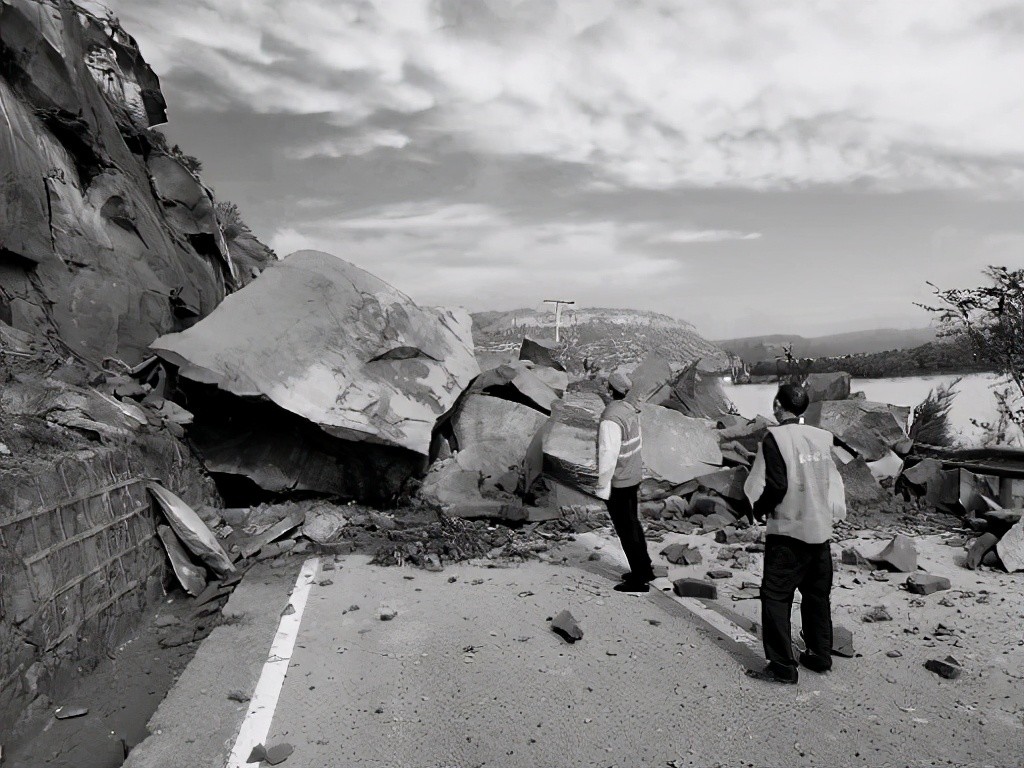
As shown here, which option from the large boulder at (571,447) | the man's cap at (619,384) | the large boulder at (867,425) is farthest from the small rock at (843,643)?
the large boulder at (867,425)

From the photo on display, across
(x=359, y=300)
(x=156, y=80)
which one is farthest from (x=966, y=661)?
(x=156, y=80)

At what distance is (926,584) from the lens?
5484 mm

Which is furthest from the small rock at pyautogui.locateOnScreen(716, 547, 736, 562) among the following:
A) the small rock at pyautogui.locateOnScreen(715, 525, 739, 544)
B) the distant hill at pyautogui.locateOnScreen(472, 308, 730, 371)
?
the distant hill at pyautogui.locateOnScreen(472, 308, 730, 371)

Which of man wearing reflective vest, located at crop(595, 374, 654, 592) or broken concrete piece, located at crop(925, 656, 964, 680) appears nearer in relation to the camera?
broken concrete piece, located at crop(925, 656, 964, 680)

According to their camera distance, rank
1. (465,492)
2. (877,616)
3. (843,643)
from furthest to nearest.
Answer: (465,492)
(877,616)
(843,643)

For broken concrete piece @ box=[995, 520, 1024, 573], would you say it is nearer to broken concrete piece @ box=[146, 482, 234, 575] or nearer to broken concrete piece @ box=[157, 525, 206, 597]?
broken concrete piece @ box=[146, 482, 234, 575]

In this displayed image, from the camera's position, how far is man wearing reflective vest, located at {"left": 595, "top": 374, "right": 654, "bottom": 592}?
18.9 ft

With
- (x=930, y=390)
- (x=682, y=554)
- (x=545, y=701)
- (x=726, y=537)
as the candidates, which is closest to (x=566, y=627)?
(x=545, y=701)

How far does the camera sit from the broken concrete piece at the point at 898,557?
6090 millimetres

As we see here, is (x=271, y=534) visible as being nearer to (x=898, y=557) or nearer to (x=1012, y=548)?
(x=898, y=557)

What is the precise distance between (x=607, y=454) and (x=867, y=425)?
18.6ft

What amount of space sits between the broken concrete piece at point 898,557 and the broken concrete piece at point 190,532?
5485 mm

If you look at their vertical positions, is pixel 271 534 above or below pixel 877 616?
above

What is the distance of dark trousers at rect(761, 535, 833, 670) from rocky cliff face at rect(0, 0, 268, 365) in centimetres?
773
